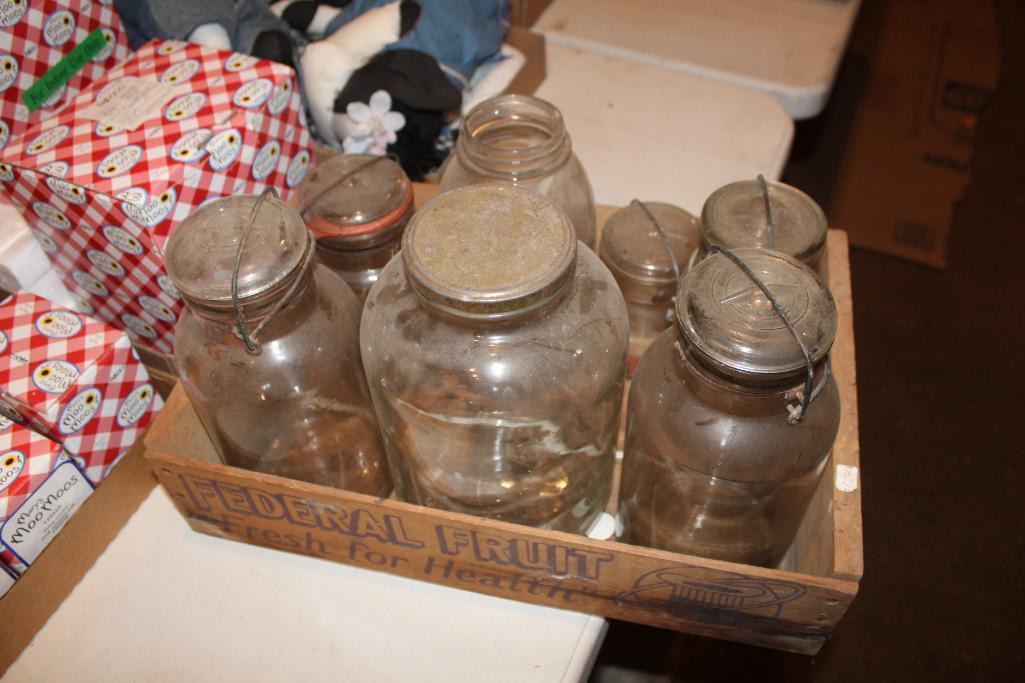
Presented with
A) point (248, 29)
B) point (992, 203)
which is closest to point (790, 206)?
point (248, 29)

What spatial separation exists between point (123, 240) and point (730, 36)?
3.69ft

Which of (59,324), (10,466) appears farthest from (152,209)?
(10,466)

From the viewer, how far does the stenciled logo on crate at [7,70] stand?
862mm

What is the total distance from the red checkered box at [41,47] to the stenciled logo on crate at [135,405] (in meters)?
0.34

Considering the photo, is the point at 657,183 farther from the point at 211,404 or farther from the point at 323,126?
the point at 211,404

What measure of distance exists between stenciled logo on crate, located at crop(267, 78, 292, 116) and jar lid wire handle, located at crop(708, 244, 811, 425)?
533mm

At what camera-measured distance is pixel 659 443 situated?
67cm

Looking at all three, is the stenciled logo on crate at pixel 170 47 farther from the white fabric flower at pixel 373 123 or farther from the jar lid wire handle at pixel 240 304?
the jar lid wire handle at pixel 240 304

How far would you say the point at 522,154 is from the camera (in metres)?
0.72

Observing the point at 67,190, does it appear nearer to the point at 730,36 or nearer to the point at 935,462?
the point at 730,36

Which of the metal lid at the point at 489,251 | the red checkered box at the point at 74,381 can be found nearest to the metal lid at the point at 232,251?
the metal lid at the point at 489,251

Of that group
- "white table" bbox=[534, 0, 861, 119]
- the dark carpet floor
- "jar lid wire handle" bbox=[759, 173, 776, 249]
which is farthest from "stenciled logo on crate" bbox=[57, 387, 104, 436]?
"white table" bbox=[534, 0, 861, 119]

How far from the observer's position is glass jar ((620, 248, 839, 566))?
0.55 m

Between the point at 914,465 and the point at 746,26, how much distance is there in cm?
96
